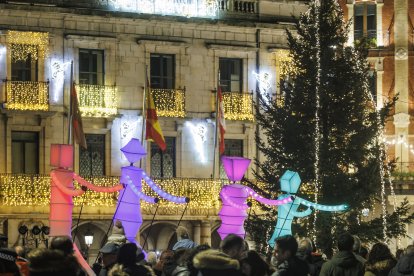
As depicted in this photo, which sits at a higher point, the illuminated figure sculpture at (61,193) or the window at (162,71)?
the window at (162,71)

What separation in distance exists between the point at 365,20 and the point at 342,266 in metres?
40.0

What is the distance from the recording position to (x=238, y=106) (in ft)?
133

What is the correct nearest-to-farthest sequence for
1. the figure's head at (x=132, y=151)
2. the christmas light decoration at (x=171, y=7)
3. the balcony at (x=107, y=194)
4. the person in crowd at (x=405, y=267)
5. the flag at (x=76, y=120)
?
1. the person in crowd at (x=405, y=267)
2. the figure's head at (x=132, y=151)
3. the flag at (x=76, y=120)
4. the balcony at (x=107, y=194)
5. the christmas light decoration at (x=171, y=7)

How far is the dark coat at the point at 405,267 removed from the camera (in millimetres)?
14398

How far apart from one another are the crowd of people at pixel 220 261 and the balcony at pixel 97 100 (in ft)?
70.9

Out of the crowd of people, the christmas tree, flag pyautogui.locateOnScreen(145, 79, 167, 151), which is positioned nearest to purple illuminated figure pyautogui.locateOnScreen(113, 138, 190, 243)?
the crowd of people

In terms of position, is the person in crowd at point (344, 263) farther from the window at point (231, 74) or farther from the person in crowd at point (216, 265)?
the window at point (231, 74)

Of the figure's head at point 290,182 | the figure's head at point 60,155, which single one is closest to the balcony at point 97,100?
the figure's head at point 290,182

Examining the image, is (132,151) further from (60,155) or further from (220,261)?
(220,261)

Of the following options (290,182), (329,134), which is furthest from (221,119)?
(290,182)

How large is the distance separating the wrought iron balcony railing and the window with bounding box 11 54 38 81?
0.40 meters

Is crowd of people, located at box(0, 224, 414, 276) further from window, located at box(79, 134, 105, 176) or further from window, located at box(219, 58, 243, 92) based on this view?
window, located at box(219, 58, 243, 92)

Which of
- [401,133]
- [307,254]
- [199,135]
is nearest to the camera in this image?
[307,254]

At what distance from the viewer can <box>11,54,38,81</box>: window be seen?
123 ft
